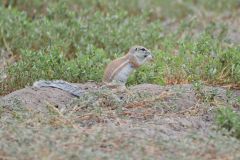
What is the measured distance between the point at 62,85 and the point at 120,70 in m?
0.52

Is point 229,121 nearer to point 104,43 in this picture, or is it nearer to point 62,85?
point 62,85

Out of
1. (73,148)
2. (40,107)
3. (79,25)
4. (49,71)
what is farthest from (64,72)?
(73,148)

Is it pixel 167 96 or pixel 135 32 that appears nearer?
pixel 167 96

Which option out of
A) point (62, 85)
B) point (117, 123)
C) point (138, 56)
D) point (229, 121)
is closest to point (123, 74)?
point (138, 56)

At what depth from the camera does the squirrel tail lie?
5742 millimetres

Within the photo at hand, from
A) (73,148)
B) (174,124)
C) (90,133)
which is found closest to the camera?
(73,148)

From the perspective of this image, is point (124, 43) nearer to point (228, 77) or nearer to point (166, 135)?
point (228, 77)

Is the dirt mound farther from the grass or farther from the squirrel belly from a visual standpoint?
the grass

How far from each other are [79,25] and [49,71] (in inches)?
64.0

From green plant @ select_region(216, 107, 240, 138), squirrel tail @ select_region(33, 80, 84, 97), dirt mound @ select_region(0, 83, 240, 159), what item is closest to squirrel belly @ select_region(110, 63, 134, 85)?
dirt mound @ select_region(0, 83, 240, 159)

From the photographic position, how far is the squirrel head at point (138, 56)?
620 cm

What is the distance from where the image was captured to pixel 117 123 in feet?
16.0

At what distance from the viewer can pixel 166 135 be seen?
14.9 feet

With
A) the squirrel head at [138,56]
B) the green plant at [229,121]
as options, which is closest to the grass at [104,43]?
the squirrel head at [138,56]
